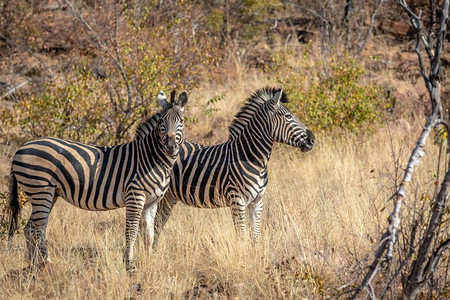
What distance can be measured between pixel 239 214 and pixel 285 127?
1140 mm

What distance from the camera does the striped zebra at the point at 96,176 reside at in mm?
6125

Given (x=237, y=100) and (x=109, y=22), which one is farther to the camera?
(x=237, y=100)

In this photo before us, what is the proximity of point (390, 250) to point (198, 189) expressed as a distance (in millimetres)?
3212

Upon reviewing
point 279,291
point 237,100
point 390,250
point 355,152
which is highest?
point 237,100

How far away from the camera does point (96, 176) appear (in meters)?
6.29

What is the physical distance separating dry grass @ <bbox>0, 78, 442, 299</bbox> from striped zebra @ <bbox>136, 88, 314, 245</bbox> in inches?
13.3

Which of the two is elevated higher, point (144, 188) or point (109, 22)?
point (109, 22)

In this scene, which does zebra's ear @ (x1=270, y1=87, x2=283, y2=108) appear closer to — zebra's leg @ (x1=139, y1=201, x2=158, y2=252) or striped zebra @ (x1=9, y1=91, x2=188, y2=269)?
striped zebra @ (x1=9, y1=91, x2=188, y2=269)

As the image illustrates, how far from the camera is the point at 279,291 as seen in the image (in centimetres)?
524

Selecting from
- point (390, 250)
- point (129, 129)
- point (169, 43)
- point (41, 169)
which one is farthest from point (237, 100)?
point (390, 250)

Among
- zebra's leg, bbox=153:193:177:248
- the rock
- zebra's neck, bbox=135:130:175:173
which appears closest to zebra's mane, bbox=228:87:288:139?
zebra's leg, bbox=153:193:177:248

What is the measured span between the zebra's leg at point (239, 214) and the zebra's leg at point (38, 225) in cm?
191

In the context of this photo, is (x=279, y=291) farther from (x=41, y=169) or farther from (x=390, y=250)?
(x=41, y=169)

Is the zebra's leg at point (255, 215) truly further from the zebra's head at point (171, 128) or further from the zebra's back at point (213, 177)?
the zebra's head at point (171, 128)
